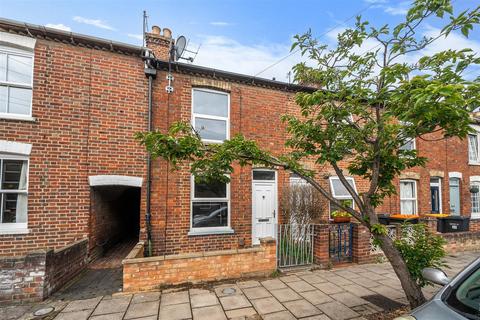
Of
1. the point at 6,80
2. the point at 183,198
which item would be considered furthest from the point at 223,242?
the point at 6,80

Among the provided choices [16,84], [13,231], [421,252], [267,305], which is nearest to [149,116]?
[16,84]

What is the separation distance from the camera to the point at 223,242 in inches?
264

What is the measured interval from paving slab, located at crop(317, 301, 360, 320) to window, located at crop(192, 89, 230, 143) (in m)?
4.80

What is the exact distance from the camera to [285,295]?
4.14 meters

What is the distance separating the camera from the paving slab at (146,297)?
3.99 meters

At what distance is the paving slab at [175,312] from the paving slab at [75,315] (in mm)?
1105

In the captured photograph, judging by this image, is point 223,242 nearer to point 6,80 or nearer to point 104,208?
point 104,208

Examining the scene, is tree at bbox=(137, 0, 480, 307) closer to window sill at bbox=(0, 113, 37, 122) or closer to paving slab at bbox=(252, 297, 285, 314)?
paving slab at bbox=(252, 297, 285, 314)

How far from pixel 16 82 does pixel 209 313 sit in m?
6.68

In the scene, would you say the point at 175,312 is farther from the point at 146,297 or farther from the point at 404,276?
the point at 404,276

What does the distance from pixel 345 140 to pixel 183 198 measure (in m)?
4.51

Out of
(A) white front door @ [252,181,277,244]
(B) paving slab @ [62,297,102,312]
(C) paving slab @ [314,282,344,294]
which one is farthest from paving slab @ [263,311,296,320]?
(A) white front door @ [252,181,277,244]

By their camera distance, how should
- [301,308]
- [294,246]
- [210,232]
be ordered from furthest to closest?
1. [210,232]
2. [294,246]
3. [301,308]

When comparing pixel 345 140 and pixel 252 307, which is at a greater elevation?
pixel 345 140
